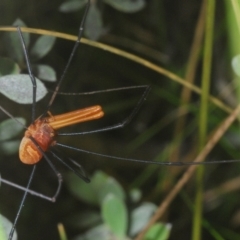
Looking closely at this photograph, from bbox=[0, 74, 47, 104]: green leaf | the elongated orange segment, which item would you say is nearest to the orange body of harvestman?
the elongated orange segment

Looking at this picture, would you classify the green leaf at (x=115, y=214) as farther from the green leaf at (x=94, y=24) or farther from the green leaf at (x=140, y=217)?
the green leaf at (x=94, y=24)

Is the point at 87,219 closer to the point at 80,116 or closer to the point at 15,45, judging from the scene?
the point at 80,116

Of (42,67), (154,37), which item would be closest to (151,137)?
(154,37)

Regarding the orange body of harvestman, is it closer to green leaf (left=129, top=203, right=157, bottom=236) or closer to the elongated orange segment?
the elongated orange segment

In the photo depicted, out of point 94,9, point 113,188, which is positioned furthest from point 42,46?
point 113,188

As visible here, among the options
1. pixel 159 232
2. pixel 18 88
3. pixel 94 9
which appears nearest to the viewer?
pixel 18 88

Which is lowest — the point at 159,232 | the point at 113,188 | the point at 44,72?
the point at 159,232

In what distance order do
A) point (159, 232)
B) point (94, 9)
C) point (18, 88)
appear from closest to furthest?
point (18, 88) → point (159, 232) → point (94, 9)

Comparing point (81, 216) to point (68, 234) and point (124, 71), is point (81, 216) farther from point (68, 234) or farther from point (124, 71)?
point (124, 71)
